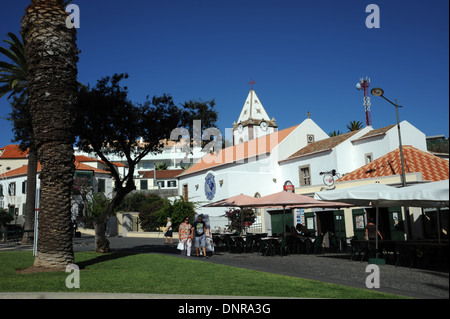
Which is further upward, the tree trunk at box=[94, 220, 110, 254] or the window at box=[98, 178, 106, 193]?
the window at box=[98, 178, 106, 193]

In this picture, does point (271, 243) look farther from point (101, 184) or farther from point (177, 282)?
point (101, 184)

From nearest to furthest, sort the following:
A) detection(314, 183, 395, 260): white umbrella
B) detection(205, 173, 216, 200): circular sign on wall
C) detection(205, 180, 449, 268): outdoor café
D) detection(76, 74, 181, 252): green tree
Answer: detection(205, 180, 449, 268): outdoor café < detection(314, 183, 395, 260): white umbrella < detection(76, 74, 181, 252): green tree < detection(205, 173, 216, 200): circular sign on wall

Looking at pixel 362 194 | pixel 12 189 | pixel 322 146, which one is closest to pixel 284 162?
pixel 322 146

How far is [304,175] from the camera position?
36.5 metres

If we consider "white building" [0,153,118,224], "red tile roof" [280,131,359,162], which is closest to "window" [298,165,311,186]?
"red tile roof" [280,131,359,162]

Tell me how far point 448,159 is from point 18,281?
980cm

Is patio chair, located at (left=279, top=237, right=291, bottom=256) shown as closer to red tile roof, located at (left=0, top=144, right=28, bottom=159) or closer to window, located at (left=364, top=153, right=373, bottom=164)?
window, located at (left=364, top=153, right=373, bottom=164)

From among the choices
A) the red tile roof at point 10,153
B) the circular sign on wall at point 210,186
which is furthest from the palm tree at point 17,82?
the red tile roof at point 10,153

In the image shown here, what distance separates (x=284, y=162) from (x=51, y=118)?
29085mm

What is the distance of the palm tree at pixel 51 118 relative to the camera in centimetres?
1163

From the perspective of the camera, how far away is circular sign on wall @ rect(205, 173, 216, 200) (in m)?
40.1

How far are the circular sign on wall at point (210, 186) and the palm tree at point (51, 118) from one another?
28.3 meters
